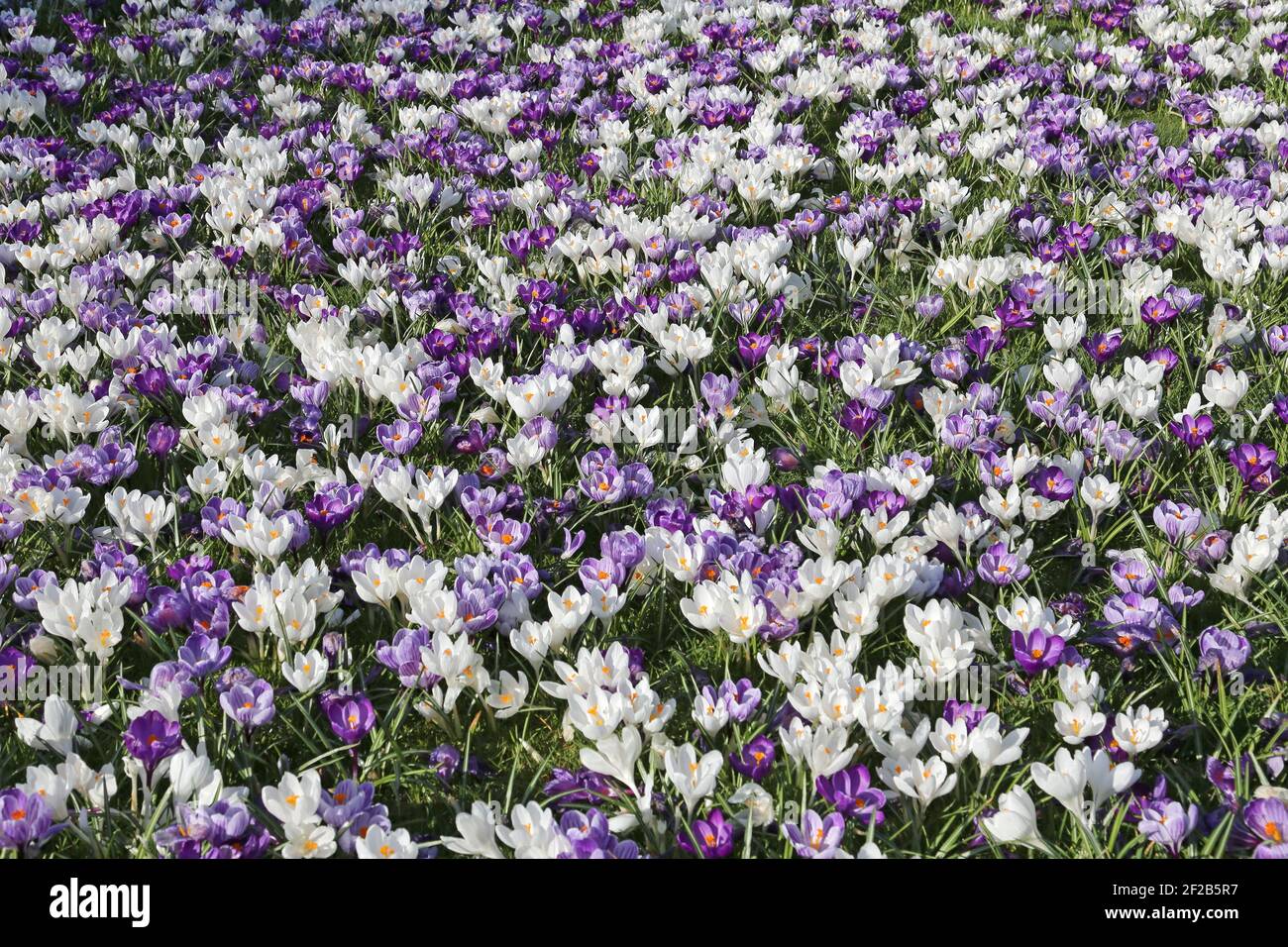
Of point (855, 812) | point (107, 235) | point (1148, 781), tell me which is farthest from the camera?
point (107, 235)

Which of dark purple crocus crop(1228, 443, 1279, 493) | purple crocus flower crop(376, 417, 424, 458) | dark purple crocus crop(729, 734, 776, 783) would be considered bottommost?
dark purple crocus crop(729, 734, 776, 783)

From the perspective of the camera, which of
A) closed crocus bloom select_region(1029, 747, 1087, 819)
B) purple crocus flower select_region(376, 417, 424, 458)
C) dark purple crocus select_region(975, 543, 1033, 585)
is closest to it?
closed crocus bloom select_region(1029, 747, 1087, 819)

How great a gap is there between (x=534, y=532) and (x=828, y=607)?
0.78 m

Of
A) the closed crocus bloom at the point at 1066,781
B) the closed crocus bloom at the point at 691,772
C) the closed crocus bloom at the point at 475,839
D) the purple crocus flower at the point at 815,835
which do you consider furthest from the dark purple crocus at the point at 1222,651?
the closed crocus bloom at the point at 475,839

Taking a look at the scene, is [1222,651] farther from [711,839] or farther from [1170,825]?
[711,839]

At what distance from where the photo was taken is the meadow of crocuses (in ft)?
7.32

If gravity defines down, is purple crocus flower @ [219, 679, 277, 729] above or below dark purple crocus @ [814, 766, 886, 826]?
above

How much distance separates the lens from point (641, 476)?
308 centimetres

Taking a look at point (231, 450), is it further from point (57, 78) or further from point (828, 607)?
point (57, 78)

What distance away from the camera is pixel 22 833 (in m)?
2.02

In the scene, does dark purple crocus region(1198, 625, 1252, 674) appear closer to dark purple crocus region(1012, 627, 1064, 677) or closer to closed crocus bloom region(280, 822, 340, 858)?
dark purple crocus region(1012, 627, 1064, 677)

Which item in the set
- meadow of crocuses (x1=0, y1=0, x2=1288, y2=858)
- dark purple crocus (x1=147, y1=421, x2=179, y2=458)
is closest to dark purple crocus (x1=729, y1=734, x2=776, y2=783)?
meadow of crocuses (x1=0, y1=0, x2=1288, y2=858)

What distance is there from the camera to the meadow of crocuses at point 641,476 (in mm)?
2230

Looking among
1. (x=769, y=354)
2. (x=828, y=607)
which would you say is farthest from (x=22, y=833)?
(x=769, y=354)
